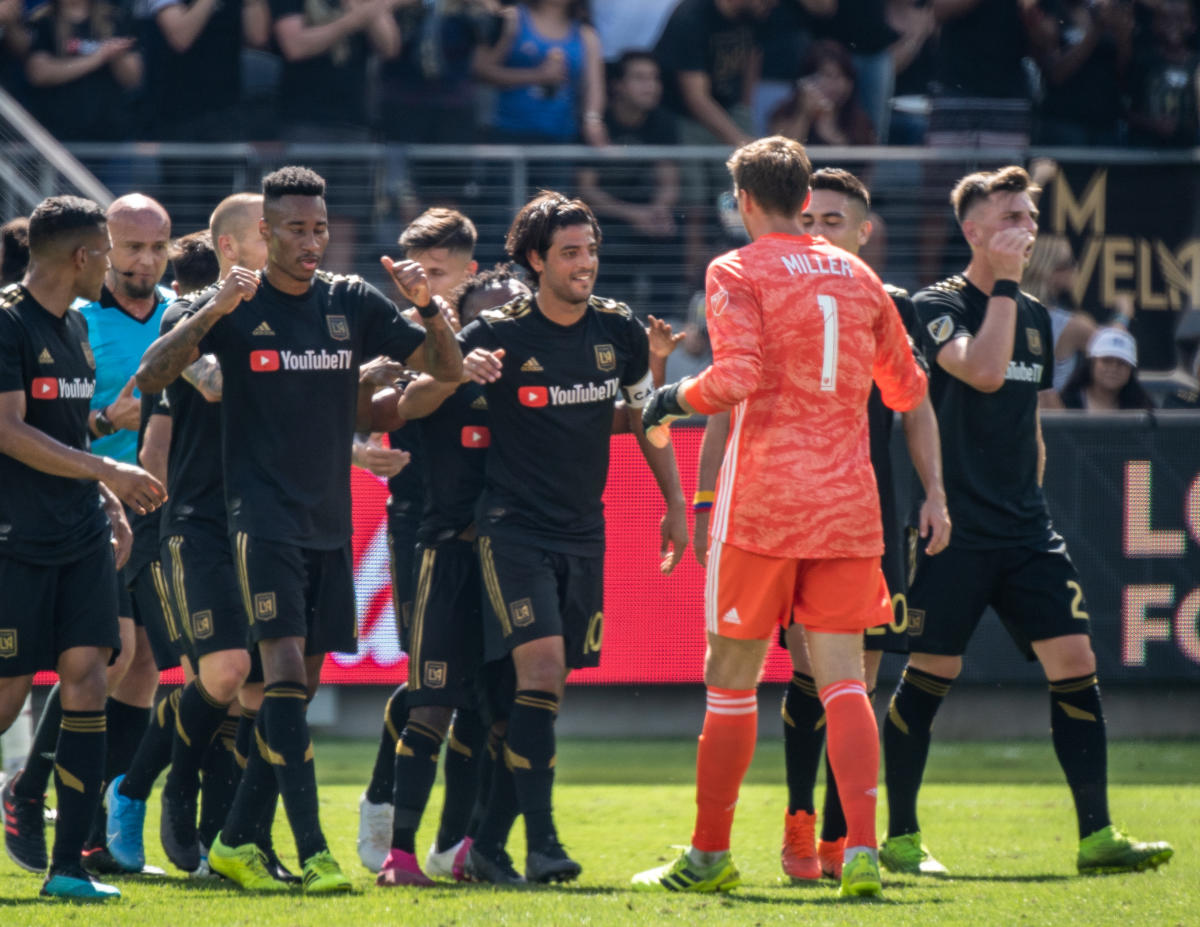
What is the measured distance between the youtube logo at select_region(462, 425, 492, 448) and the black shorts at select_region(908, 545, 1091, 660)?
1718 mm

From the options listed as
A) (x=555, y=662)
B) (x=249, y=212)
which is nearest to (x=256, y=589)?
(x=555, y=662)

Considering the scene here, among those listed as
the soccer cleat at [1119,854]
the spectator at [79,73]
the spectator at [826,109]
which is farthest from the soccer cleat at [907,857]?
the spectator at [79,73]

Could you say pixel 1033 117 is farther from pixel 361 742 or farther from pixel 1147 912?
pixel 1147 912

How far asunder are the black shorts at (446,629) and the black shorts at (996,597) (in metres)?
1.64

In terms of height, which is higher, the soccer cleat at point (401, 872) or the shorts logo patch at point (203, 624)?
the shorts logo patch at point (203, 624)

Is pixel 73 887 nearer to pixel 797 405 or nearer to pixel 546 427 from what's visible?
pixel 546 427

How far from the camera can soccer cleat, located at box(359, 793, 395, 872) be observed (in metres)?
6.23

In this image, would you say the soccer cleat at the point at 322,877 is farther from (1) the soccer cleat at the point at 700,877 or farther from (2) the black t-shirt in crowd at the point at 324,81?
(2) the black t-shirt in crowd at the point at 324,81

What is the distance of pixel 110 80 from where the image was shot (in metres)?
12.7

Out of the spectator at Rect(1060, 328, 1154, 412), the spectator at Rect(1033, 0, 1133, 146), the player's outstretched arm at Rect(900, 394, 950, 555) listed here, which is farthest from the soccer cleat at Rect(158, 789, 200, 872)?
the spectator at Rect(1033, 0, 1133, 146)

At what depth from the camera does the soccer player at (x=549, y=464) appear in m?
5.62

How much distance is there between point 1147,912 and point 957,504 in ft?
6.08

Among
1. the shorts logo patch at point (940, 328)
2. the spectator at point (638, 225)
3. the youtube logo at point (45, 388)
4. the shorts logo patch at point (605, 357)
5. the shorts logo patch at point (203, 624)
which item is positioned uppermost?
the spectator at point (638, 225)

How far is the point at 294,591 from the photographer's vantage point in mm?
5398
